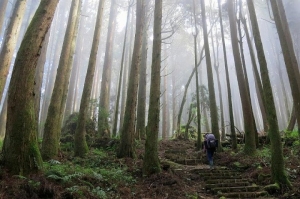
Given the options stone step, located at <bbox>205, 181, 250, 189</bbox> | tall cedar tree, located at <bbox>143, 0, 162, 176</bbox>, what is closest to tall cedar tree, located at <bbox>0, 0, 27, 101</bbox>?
tall cedar tree, located at <bbox>143, 0, 162, 176</bbox>

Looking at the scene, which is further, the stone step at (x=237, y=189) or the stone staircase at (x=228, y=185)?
the stone step at (x=237, y=189)

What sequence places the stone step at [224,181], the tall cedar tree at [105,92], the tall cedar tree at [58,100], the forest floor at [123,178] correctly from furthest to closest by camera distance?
the tall cedar tree at [105,92] < the tall cedar tree at [58,100] < the stone step at [224,181] < the forest floor at [123,178]

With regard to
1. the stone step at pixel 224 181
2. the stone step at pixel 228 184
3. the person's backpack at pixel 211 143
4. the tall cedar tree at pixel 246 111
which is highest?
the tall cedar tree at pixel 246 111

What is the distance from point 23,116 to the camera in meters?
5.25

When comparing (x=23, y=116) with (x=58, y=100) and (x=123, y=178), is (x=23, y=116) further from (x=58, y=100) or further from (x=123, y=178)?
(x=58, y=100)

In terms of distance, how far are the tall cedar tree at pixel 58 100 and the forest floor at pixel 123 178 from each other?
0.69 meters

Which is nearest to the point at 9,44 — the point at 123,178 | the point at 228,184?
the point at 123,178

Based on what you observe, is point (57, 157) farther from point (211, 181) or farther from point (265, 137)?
point (265, 137)

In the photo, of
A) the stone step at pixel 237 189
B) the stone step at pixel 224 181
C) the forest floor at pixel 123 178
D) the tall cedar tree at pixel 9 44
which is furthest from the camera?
the tall cedar tree at pixel 9 44

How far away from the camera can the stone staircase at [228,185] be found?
6.81 meters

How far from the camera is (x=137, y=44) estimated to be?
11344 millimetres

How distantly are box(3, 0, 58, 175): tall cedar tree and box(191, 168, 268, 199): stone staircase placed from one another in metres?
4.96

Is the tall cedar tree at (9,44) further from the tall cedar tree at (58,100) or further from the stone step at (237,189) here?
the stone step at (237,189)

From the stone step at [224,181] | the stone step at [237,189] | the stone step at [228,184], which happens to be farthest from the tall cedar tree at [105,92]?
the stone step at [237,189]
